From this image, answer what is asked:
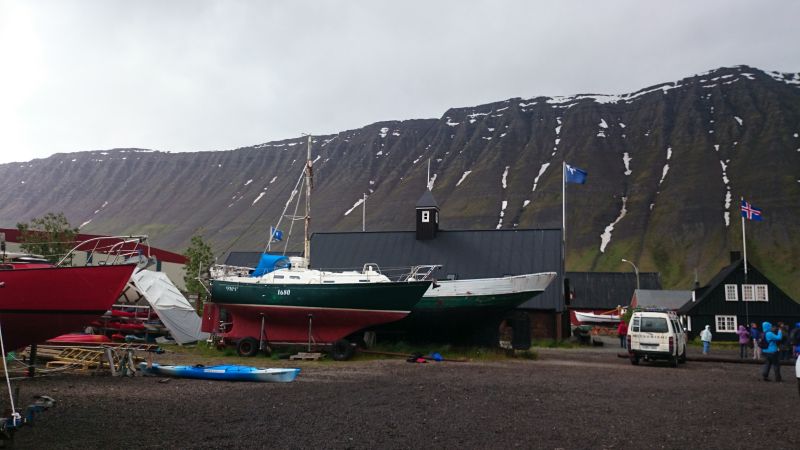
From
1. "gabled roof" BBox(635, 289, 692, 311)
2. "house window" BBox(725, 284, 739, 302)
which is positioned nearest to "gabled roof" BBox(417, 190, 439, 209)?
"house window" BBox(725, 284, 739, 302)

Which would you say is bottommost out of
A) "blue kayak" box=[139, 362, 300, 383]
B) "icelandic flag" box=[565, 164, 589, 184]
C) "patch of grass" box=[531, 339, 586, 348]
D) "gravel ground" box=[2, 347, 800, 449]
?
"patch of grass" box=[531, 339, 586, 348]

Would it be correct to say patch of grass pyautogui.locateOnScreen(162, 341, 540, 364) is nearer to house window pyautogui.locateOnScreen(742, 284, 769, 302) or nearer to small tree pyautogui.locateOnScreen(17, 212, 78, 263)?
small tree pyautogui.locateOnScreen(17, 212, 78, 263)

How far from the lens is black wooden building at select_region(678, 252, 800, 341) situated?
164 ft

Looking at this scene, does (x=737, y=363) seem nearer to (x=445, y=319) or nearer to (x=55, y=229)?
(x=445, y=319)

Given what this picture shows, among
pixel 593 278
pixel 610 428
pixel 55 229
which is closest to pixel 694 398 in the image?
pixel 610 428

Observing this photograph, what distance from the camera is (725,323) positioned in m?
52.0

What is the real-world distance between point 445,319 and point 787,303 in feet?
120

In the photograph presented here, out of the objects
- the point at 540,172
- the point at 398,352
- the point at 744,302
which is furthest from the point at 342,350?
the point at 540,172

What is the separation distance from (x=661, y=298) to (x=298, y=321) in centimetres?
5493

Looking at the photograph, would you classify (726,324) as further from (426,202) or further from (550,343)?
(426,202)

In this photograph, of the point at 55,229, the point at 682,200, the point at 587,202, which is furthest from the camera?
the point at 587,202

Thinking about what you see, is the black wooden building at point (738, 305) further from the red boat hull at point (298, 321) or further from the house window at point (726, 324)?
the red boat hull at point (298, 321)

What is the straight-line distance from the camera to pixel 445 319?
26.9 m

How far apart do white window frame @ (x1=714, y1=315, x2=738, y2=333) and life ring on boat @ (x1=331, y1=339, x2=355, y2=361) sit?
39463mm
